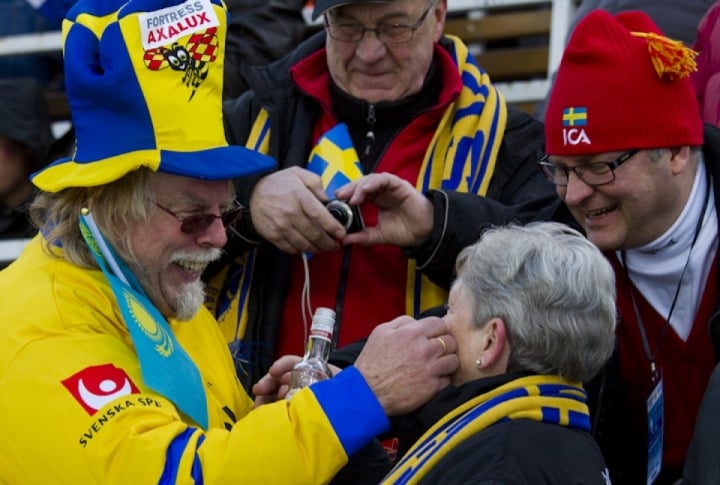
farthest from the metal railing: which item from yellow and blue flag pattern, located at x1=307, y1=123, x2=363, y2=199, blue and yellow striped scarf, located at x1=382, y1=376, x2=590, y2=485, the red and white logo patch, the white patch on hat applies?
the red and white logo patch

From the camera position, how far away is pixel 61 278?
10.4 feet

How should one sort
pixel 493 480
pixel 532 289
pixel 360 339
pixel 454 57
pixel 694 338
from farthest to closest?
pixel 454 57 → pixel 360 339 → pixel 694 338 → pixel 532 289 → pixel 493 480

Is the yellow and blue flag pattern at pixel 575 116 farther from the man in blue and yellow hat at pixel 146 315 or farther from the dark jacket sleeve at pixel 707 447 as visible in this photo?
the dark jacket sleeve at pixel 707 447

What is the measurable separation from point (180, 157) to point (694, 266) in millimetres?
1316

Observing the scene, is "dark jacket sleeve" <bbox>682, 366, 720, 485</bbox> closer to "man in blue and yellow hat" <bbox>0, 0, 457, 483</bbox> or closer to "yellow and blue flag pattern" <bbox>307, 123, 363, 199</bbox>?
"man in blue and yellow hat" <bbox>0, 0, 457, 483</bbox>

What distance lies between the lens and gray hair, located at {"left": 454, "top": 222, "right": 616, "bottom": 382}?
122 inches

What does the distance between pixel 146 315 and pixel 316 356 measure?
41 cm

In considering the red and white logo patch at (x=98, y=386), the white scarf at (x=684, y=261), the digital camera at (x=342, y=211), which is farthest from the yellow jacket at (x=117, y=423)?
the white scarf at (x=684, y=261)

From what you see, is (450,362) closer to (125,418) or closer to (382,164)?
(125,418)

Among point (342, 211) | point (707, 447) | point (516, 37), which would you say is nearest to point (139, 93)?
point (342, 211)

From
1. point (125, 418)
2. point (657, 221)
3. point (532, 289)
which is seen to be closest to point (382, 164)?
point (657, 221)

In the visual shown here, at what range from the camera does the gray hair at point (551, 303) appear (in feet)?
10.2

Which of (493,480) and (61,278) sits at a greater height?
(61,278)

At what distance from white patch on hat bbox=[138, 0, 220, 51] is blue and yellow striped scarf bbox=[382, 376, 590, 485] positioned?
3.37 feet
